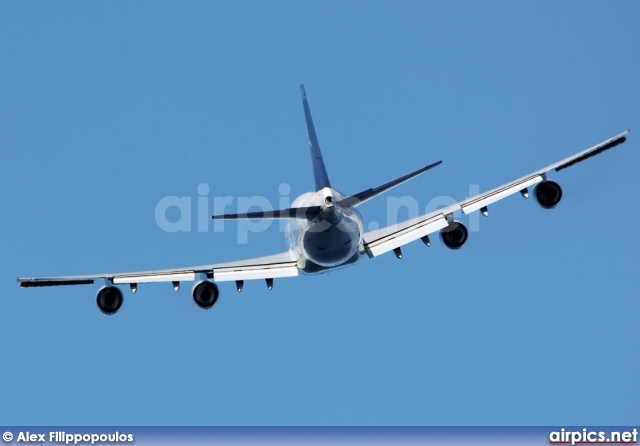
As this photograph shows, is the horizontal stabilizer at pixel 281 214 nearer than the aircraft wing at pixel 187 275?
Yes

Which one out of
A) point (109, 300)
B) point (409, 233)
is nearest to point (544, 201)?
point (409, 233)

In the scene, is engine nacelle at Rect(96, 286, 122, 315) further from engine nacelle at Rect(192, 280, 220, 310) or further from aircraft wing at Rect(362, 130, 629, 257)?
aircraft wing at Rect(362, 130, 629, 257)

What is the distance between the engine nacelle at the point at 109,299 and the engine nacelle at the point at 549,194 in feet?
63.3

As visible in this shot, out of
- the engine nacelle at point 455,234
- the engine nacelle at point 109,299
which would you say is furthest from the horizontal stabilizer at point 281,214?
the engine nacelle at point 109,299

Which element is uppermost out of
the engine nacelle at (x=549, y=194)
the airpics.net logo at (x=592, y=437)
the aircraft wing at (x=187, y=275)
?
the engine nacelle at (x=549, y=194)

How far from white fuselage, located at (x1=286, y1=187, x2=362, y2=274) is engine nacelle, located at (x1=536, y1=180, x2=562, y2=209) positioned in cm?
857

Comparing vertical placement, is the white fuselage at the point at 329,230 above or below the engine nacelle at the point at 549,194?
below

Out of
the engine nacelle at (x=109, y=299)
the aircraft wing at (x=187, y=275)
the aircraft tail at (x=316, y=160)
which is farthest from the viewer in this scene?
the engine nacelle at (x=109, y=299)

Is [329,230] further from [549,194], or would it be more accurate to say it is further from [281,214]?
[549,194]

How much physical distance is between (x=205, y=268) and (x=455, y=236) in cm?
1130

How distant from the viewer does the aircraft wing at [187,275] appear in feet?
214

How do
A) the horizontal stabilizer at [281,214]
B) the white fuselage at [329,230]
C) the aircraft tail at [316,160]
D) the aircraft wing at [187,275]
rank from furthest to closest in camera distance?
the aircraft wing at [187,275]
the aircraft tail at [316,160]
the white fuselage at [329,230]
the horizontal stabilizer at [281,214]

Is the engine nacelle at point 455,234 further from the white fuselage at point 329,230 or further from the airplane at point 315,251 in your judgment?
the white fuselage at point 329,230

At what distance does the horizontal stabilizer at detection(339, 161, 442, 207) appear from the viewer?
58406mm
